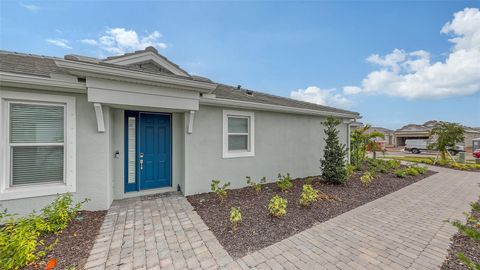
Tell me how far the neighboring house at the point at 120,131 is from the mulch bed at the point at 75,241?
1.87 ft

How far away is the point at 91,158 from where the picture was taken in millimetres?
4430

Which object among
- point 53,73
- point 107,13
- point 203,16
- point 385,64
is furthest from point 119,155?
point 385,64

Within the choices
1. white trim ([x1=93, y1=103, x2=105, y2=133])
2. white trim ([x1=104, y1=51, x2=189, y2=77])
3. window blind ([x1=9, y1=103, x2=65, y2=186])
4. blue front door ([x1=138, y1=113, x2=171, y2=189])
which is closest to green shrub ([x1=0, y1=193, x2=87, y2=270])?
window blind ([x1=9, y1=103, x2=65, y2=186])

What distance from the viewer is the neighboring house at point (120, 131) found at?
388 cm

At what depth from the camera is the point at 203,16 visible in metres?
7.72

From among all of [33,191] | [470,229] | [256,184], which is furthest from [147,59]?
[470,229]

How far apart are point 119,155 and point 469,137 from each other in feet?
162

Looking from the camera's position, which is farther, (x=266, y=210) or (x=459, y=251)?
(x=266, y=210)

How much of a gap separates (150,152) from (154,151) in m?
0.11

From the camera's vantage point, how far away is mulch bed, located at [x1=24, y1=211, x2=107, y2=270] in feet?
8.61

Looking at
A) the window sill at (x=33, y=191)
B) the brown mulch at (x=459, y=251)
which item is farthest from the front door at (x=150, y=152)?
the brown mulch at (x=459, y=251)

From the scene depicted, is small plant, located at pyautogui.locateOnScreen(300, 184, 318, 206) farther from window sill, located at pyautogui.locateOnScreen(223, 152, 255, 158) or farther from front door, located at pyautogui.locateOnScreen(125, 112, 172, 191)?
front door, located at pyautogui.locateOnScreen(125, 112, 172, 191)

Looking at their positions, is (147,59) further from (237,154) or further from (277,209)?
(277,209)

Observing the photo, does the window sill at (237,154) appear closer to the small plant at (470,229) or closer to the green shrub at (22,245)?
the green shrub at (22,245)
